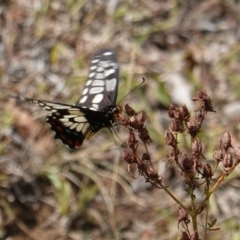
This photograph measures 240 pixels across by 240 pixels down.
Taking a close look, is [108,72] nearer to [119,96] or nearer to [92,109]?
[92,109]

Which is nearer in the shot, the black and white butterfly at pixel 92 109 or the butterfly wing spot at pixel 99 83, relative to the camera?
the black and white butterfly at pixel 92 109

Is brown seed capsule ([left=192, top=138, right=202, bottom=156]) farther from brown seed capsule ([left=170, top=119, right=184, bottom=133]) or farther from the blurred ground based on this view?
the blurred ground

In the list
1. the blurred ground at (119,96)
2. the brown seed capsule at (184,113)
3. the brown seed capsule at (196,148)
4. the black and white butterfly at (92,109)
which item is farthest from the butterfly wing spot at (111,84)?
the blurred ground at (119,96)

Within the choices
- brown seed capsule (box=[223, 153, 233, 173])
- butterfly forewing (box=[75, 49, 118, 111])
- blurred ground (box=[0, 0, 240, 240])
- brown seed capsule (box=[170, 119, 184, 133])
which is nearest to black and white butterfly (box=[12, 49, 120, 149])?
butterfly forewing (box=[75, 49, 118, 111])

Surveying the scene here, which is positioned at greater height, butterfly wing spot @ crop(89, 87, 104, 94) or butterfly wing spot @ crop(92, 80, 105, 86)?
butterfly wing spot @ crop(92, 80, 105, 86)

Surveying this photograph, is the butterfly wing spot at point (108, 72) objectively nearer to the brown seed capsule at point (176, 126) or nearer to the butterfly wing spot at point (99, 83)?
the butterfly wing spot at point (99, 83)

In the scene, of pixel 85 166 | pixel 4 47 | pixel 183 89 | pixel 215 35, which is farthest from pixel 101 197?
pixel 215 35
